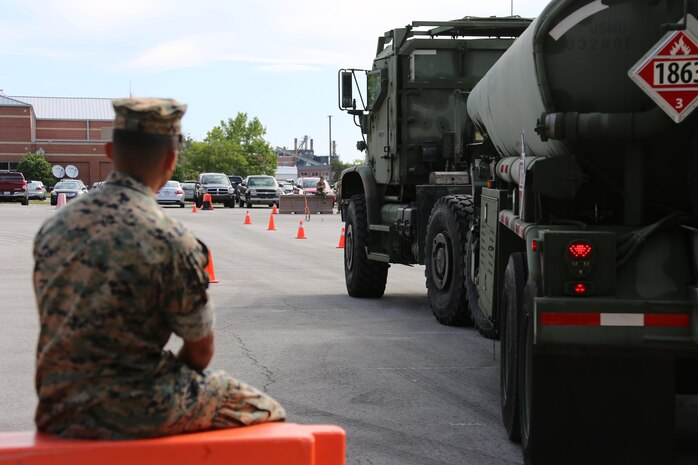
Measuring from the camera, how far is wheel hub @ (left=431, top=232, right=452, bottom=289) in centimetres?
1166

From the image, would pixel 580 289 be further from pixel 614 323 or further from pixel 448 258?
pixel 448 258

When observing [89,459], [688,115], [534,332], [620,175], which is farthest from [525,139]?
[89,459]

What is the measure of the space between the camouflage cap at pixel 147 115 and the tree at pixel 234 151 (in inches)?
4667

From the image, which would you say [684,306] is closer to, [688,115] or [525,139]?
[688,115]

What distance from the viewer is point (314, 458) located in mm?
3939

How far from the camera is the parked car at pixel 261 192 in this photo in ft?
193

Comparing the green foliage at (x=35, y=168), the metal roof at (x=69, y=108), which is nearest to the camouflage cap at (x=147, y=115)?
the green foliage at (x=35, y=168)

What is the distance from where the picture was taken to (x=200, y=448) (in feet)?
12.2

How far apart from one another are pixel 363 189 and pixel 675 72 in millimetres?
9537

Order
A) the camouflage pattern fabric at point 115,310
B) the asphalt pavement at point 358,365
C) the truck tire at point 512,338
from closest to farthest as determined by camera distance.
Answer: the camouflage pattern fabric at point 115,310 < the truck tire at point 512,338 < the asphalt pavement at point 358,365

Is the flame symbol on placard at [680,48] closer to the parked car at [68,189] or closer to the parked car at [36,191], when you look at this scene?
the parked car at [68,189]

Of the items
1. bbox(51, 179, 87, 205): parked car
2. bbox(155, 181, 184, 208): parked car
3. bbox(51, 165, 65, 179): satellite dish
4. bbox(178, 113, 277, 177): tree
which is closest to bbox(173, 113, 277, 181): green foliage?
bbox(178, 113, 277, 177): tree

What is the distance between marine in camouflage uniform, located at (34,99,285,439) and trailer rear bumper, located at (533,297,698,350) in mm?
2280

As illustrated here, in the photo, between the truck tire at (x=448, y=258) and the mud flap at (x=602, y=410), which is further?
the truck tire at (x=448, y=258)
